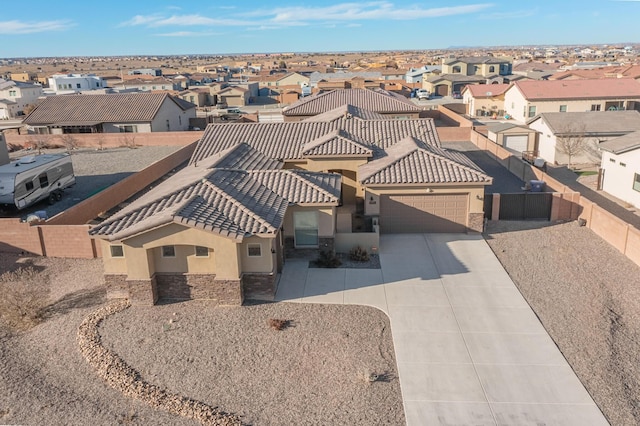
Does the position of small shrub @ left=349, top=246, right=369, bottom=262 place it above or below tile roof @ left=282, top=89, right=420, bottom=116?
below

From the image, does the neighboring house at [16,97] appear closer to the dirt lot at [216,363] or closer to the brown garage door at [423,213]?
the dirt lot at [216,363]

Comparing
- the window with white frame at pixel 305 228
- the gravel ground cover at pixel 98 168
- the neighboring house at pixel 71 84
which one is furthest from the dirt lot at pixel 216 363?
the neighboring house at pixel 71 84

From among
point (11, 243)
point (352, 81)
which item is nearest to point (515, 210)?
point (11, 243)

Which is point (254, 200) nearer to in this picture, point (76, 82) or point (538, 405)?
point (538, 405)

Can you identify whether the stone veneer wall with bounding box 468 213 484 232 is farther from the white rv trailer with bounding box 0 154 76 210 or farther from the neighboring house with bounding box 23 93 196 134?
the neighboring house with bounding box 23 93 196 134

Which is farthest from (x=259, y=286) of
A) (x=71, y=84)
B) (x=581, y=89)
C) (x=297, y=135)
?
(x=71, y=84)

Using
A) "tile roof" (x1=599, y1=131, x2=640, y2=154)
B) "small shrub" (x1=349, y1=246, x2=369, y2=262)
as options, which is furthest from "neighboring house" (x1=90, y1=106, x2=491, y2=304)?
"tile roof" (x1=599, y1=131, x2=640, y2=154)
